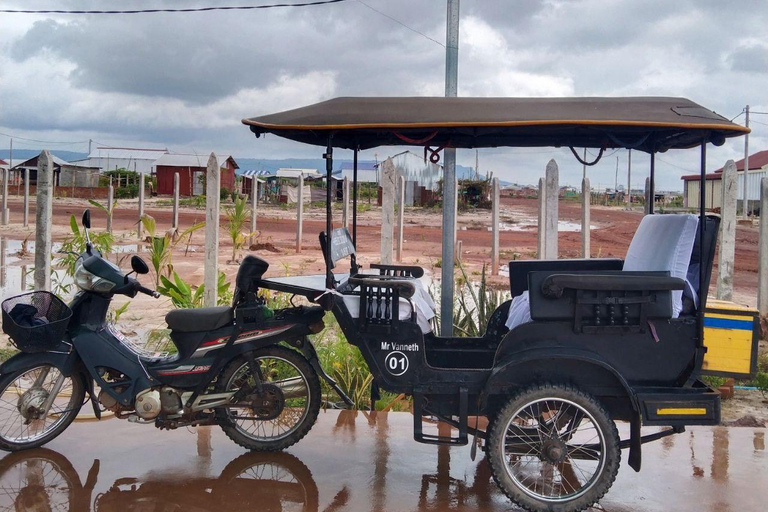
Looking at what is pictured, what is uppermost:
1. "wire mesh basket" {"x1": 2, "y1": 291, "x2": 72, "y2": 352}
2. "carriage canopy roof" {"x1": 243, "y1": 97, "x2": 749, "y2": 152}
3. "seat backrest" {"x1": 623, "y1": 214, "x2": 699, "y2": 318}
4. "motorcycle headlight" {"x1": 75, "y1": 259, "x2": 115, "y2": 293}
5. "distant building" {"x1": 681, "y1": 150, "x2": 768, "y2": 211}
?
"distant building" {"x1": 681, "y1": 150, "x2": 768, "y2": 211}

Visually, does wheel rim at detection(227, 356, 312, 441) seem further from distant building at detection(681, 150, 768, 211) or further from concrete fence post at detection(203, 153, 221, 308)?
distant building at detection(681, 150, 768, 211)

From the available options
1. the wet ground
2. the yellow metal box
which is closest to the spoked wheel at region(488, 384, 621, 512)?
the wet ground

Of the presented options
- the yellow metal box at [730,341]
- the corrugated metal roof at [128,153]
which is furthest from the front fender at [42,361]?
the corrugated metal roof at [128,153]

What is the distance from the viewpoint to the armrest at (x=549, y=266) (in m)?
5.30

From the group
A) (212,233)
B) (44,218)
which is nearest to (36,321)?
(44,218)

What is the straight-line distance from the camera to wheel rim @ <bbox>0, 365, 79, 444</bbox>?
4719 millimetres

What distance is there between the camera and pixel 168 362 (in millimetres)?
4852

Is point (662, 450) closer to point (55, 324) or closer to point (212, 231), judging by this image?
point (55, 324)

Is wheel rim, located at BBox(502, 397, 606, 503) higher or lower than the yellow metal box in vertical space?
lower

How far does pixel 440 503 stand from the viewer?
13.8 ft

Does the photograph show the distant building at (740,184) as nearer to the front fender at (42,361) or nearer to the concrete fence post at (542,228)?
the concrete fence post at (542,228)

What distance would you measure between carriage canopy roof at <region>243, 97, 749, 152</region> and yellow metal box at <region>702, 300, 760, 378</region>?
0.99m

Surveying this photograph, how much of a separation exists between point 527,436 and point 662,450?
1.41 meters

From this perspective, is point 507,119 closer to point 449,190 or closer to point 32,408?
point 449,190
